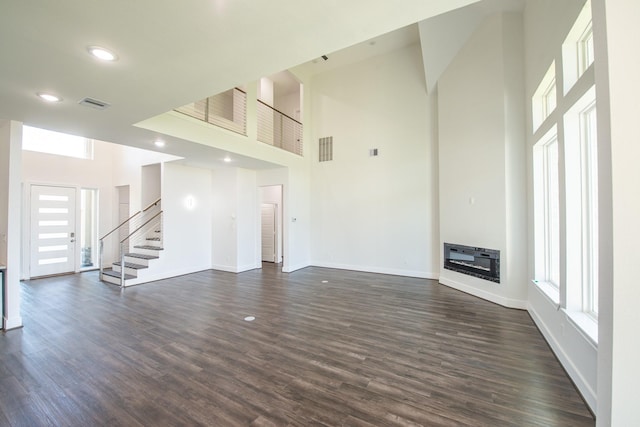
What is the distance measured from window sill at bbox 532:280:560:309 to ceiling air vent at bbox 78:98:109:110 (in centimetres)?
542

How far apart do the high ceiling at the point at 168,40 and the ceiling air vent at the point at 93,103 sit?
0.06 meters

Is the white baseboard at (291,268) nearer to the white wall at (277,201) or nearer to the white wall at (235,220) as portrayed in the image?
the white wall at (235,220)

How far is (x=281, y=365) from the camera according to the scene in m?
2.64

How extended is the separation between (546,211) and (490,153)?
131cm

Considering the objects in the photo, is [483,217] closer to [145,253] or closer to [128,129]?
[128,129]

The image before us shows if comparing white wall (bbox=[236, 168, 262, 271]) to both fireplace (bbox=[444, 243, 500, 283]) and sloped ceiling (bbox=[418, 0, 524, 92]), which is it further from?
sloped ceiling (bbox=[418, 0, 524, 92])

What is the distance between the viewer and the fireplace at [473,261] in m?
4.45

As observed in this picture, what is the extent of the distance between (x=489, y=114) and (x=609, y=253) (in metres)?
3.91

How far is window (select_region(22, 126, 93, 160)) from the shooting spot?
6410mm

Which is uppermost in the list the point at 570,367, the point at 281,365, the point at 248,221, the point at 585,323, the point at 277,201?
the point at 277,201

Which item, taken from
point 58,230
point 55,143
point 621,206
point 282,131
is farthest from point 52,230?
point 621,206

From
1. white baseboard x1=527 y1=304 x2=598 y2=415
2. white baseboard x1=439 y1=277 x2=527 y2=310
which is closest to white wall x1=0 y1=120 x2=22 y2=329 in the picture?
white baseboard x1=527 y1=304 x2=598 y2=415

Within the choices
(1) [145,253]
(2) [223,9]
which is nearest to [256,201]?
(1) [145,253]

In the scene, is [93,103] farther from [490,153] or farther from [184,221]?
[490,153]
